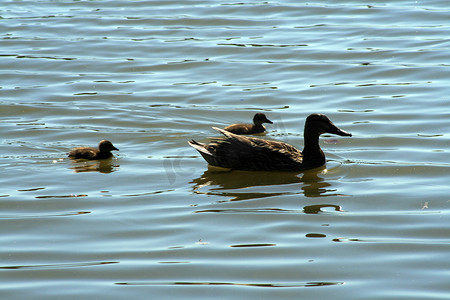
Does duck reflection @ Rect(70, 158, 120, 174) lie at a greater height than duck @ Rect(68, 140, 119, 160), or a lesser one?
lesser

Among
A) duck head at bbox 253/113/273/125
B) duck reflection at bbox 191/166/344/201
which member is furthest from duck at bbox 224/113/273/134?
duck reflection at bbox 191/166/344/201

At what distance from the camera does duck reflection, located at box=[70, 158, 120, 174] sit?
8.64 m

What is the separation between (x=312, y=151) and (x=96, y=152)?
95.2 inches

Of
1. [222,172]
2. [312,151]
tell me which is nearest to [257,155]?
[222,172]

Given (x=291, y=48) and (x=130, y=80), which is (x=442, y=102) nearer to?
(x=291, y=48)

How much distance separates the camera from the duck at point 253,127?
32.8 feet

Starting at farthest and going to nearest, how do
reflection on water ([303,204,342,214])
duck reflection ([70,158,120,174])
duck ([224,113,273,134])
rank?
duck ([224,113,273,134]), duck reflection ([70,158,120,174]), reflection on water ([303,204,342,214])

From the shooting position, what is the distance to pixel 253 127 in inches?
402

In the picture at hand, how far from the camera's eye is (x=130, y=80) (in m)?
12.3

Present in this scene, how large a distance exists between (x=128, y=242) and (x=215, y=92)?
5452mm

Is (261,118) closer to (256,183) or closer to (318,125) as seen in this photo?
(318,125)

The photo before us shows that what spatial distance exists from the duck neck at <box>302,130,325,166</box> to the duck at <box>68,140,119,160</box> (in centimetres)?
216

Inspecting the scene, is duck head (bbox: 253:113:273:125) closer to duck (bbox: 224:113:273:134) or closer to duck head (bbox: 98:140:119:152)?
duck (bbox: 224:113:273:134)

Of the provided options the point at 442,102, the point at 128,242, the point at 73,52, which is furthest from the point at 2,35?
the point at 128,242
